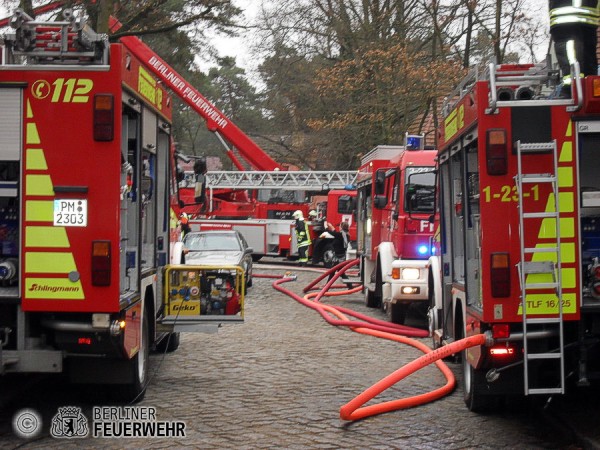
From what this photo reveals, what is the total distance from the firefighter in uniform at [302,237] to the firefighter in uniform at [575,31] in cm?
2130

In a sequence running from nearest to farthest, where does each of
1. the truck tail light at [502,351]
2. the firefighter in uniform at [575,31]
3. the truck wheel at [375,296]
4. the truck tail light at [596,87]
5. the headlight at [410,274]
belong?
the truck tail light at [596,87] < the truck tail light at [502,351] < the firefighter in uniform at [575,31] < the headlight at [410,274] < the truck wheel at [375,296]

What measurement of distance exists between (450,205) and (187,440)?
397 centimetres

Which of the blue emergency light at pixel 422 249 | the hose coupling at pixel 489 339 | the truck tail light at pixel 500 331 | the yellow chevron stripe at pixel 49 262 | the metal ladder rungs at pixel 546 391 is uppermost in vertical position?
the blue emergency light at pixel 422 249

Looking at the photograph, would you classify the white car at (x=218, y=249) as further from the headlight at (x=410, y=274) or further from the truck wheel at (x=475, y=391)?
the truck wheel at (x=475, y=391)

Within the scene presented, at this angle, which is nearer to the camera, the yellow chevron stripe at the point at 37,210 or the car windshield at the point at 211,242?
the yellow chevron stripe at the point at 37,210

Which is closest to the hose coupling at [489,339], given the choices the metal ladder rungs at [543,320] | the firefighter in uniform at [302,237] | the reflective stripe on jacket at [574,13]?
the metal ladder rungs at [543,320]

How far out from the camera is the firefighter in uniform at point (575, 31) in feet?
23.2

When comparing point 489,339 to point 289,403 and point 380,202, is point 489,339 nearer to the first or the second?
point 289,403

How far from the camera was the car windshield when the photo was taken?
19717mm

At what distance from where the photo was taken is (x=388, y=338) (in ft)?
40.0

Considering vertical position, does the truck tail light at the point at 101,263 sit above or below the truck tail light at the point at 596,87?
below

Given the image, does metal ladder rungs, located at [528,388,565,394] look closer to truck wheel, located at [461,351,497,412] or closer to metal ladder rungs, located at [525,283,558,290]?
metal ladder rungs, located at [525,283,558,290]

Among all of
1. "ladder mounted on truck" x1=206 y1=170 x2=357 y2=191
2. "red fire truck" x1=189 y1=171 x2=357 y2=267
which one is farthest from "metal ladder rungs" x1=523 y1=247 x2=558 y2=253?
"ladder mounted on truck" x1=206 y1=170 x2=357 y2=191

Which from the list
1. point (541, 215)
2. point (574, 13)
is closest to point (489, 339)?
point (541, 215)
